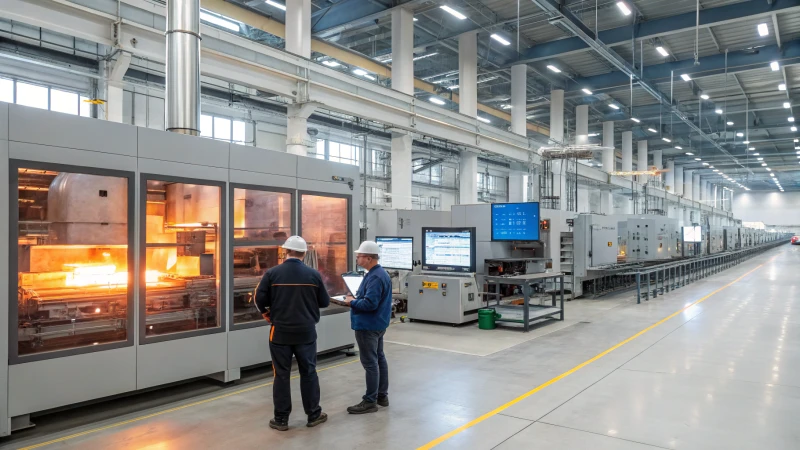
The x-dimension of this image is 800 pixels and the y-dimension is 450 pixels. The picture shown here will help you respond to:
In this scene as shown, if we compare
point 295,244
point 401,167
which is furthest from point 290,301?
point 401,167

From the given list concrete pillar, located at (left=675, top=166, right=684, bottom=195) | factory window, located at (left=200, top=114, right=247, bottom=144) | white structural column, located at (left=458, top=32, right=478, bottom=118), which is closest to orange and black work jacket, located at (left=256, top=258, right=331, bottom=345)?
white structural column, located at (left=458, top=32, right=478, bottom=118)

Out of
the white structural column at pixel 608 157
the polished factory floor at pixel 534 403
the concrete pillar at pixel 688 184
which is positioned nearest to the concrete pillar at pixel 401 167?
the polished factory floor at pixel 534 403

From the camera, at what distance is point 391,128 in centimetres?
1277

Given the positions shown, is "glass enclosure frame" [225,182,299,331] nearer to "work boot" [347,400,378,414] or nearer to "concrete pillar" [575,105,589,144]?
"work boot" [347,400,378,414]

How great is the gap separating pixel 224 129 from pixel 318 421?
14098 millimetres

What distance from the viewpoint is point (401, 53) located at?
12.8m

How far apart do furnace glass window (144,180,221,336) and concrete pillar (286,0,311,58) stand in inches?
214

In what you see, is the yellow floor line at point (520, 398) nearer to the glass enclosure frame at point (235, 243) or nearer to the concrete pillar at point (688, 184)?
the glass enclosure frame at point (235, 243)

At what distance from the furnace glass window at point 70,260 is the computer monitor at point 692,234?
2503cm

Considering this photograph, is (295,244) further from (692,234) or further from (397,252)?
(692,234)

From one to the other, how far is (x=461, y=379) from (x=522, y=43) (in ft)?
43.6

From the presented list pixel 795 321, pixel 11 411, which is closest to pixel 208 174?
pixel 11 411

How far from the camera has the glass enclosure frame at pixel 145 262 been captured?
191 inches

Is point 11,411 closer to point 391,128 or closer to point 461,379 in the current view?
point 461,379
